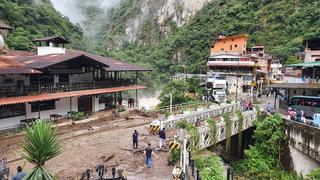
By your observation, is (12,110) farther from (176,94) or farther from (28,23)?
(28,23)

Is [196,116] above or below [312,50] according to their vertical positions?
below

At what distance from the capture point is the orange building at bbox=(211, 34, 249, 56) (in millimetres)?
61938

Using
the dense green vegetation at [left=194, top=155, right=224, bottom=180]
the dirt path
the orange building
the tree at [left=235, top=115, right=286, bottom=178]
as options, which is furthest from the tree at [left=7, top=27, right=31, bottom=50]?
the dense green vegetation at [left=194, top=155, right=224, bottom=180]

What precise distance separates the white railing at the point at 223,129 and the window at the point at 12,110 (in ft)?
46.7

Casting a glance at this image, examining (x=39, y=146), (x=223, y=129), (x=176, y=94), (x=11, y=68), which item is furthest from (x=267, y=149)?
(x=11, y=68)

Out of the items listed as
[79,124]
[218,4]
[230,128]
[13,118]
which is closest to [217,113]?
[230,128]

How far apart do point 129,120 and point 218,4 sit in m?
82.1

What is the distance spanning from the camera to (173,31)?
114 metres

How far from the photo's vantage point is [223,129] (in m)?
23.6

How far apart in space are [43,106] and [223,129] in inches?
616

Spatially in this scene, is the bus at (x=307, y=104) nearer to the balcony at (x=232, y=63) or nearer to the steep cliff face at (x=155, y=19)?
the balcony at (x=232, y=63)

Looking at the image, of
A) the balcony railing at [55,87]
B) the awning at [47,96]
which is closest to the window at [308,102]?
the awning at [47,96]

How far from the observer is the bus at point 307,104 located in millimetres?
24016

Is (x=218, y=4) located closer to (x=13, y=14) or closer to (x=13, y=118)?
(x=13, y=14)
